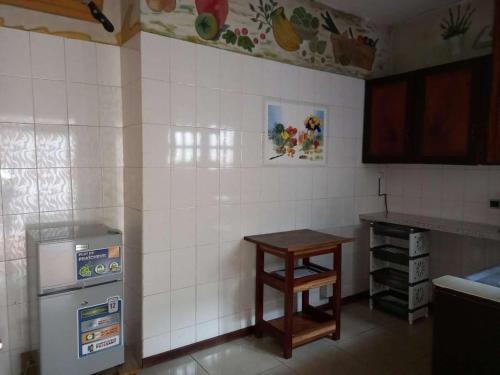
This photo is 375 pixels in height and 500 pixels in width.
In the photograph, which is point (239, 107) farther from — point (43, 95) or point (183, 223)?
point (43, 95)

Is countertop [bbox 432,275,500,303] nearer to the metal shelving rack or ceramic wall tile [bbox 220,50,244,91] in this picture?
the metal shelving rack

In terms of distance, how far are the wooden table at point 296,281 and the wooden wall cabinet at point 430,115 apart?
104cm

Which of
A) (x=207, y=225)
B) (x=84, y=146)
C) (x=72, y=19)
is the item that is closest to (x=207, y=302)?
(x=207, y=225)

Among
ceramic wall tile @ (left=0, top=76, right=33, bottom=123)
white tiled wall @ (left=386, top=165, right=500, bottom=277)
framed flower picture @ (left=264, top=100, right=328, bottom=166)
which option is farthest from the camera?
white tiled wall @ (left=386, top=165, right=500, bottom=277)

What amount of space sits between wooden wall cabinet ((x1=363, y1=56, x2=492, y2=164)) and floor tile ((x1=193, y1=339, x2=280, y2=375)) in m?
1.98

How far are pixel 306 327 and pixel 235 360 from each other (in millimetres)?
601

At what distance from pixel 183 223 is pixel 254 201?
605mm

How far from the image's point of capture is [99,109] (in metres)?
2.37

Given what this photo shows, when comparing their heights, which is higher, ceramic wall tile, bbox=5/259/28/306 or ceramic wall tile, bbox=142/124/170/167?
ceramic wall tile, bbox=142/124/170/167

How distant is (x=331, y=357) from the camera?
2.44 m

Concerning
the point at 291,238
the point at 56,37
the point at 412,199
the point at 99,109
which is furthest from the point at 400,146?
the point at 56,37

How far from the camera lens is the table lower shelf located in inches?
97.7

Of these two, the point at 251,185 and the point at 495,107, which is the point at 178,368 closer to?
the point at 251,185

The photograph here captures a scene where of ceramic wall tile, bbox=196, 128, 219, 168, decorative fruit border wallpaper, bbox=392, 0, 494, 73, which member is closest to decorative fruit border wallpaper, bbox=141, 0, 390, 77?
decorative fruit border wallpaper, bbox=392, 0, 494, 73
